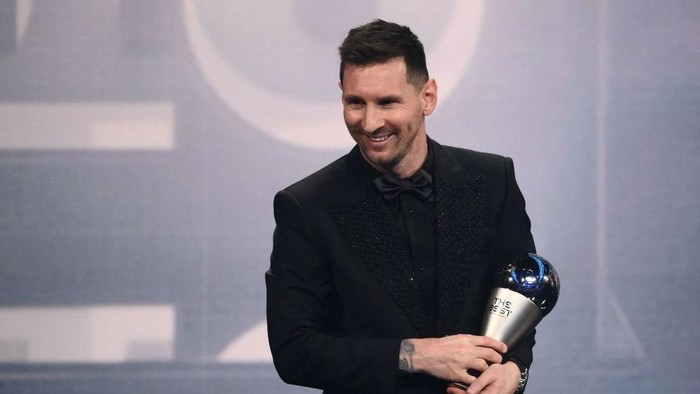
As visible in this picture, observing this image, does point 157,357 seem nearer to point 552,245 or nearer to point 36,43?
point 36,43

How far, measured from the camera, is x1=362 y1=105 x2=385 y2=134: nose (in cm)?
221

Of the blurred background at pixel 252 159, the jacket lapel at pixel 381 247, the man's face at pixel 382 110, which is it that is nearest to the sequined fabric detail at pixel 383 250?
the jacket lapel at pixel 381 247

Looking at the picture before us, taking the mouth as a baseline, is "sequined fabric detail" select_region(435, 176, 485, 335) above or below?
below

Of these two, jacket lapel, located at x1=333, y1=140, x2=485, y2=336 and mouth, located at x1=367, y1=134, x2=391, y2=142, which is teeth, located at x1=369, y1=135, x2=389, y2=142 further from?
jacket lapel, located at x1=333, y1=140, x2=485, y2=336

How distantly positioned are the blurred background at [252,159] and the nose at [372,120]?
1610mm

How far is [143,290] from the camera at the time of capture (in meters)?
3.87

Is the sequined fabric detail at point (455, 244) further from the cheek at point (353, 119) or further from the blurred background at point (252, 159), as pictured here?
the blurred background at point (252, 159)

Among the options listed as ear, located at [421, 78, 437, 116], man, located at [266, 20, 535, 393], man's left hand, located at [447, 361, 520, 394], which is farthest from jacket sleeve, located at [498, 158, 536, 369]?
ear, located at [421, 78, 437, 116]

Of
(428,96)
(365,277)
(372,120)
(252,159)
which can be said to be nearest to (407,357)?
(365,277)

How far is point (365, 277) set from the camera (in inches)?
88.0

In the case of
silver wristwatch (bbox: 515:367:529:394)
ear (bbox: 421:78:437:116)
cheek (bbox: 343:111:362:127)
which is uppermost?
ear (bbox: 421:78:437:116)

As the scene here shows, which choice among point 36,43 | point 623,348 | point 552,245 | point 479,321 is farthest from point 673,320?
point 36,43

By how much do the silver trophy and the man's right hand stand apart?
2.0 inches

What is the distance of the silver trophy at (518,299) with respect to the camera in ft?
7.18
